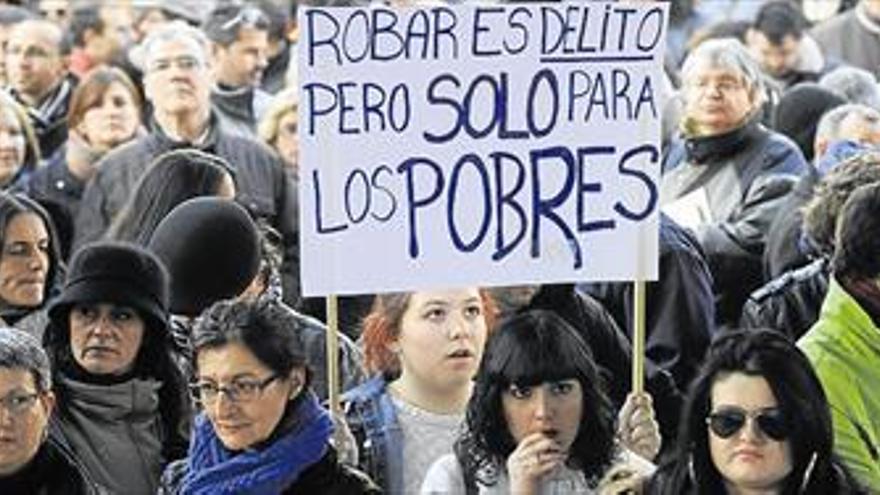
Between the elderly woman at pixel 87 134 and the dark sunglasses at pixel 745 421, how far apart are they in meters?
6.15

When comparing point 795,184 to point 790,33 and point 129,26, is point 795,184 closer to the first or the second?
point 790,33

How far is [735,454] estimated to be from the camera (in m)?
7.61

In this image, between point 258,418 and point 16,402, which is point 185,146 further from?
point 258,418

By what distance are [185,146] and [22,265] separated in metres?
3.08

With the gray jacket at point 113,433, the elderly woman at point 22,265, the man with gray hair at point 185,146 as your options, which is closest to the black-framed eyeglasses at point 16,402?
the gray jacket at point 113,433

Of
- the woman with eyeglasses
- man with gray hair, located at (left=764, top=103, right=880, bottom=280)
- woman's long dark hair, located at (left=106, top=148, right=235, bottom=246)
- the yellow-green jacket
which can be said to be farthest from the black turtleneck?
the woman with eyeglasses

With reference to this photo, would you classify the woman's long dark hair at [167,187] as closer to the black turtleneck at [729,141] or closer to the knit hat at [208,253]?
the knit hat at [208,253]

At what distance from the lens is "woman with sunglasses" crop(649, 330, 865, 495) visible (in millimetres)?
7594

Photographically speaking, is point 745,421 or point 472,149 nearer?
point 745,421

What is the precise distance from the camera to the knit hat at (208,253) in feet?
31.1

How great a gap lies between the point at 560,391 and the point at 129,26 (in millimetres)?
9834

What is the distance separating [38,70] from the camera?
15.7 m

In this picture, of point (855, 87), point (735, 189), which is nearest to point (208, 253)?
point (735, 189)

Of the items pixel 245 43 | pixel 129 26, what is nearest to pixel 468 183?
pixel 245 43
